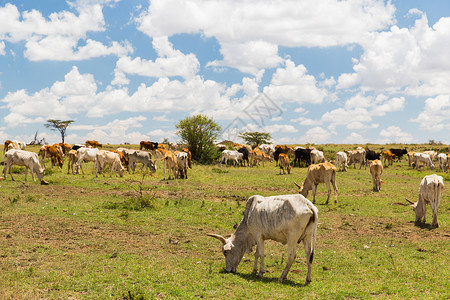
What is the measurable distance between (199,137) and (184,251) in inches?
1229

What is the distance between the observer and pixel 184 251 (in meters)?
9.66

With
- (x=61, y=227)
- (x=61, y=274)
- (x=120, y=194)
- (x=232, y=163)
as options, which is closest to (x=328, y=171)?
(x=120, y=194)

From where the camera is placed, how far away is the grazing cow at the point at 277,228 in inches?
293

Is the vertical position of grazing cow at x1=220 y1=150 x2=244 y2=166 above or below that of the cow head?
above

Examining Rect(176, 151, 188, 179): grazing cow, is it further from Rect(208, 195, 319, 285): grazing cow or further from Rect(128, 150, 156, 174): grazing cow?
Rect(208, 195, 319, 285): grazing cow

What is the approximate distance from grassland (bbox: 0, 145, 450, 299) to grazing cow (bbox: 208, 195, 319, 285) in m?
0.42

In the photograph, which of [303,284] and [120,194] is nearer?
[303,284]

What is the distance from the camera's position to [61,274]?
746cm

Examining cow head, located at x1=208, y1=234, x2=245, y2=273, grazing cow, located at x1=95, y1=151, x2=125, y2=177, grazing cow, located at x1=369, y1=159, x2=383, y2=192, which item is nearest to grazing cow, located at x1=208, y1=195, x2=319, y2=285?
cow head, located at x1=208, y1=234, x2=245, y2=273

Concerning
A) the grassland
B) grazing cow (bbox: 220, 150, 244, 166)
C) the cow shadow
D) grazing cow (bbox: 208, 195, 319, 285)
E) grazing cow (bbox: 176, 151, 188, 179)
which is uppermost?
grazing cow (bbox: 220, 150, 244, 166)

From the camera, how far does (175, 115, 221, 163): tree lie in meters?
40.7

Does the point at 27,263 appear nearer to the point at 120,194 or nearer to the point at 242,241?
the point at 242,241

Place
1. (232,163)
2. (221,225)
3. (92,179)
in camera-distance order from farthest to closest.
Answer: (232,163) → (92,179) → (221,225)

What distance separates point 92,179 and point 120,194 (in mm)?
5373
